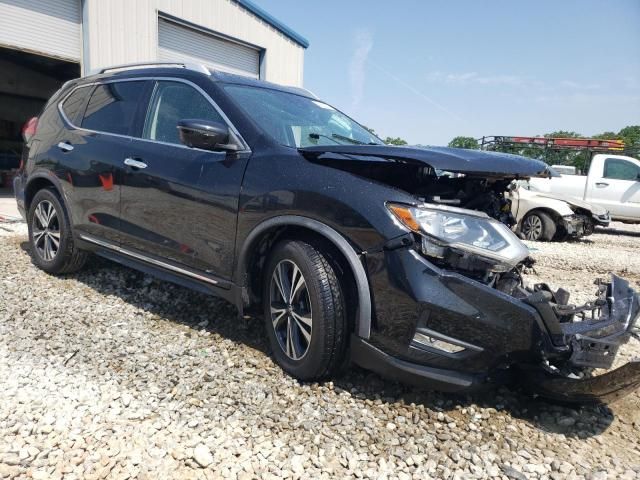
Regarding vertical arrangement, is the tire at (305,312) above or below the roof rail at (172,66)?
below

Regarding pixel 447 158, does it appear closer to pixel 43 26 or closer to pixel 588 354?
pixel 588 354

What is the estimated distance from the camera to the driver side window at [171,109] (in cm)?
334

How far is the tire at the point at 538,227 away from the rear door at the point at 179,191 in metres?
7.51

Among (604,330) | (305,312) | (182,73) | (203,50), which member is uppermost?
(203,50)

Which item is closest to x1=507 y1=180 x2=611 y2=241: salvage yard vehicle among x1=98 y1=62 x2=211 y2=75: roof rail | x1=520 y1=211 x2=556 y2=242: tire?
x1=520 y1=211 x2=556 y2=242: tire

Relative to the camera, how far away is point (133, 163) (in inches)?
139

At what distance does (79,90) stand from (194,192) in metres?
2.22

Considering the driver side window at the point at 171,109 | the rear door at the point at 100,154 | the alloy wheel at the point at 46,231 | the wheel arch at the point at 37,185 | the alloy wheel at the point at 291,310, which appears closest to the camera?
the alloy wheel at the point at 291,310

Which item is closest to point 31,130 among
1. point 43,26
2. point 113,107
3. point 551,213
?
point 113,107

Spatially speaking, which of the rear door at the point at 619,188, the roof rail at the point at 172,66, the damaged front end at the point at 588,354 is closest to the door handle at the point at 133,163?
the roof rail at the point at 172,66

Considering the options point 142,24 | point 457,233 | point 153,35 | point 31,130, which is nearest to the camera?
point 457,233

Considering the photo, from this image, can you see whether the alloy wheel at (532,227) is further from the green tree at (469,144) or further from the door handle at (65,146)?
the door handle at (65,146)

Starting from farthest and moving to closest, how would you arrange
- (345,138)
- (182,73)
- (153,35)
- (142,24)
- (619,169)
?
(619,169)
(153,35)
(142,24)
(345,138)
(182,73)

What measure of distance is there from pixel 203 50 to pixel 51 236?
843cm
